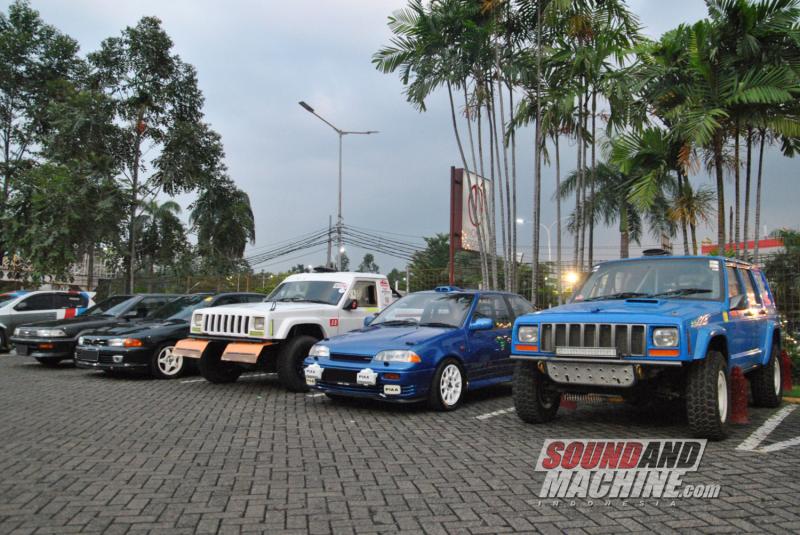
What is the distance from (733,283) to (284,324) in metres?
5.94

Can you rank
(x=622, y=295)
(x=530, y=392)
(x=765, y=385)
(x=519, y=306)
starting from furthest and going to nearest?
1. (x=519, y=306)
2. (x=765, y=385)
3. (x=622, y=295)
4. (x=530, y=392)

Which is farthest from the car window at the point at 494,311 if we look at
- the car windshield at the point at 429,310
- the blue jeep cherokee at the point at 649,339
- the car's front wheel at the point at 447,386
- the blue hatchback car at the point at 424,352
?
the blue jeep cherokee at the point at 649,339

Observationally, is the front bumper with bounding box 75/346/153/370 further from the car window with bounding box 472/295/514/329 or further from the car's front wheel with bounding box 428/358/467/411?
the car window with bounding box 472/295/514/329

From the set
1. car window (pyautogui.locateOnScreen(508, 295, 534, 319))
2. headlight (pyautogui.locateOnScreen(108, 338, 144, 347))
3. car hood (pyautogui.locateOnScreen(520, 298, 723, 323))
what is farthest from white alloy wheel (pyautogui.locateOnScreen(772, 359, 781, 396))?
headlight (pyautogui.locateOnScreen(108, 338, 144, 347))

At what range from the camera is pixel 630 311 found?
5.93m

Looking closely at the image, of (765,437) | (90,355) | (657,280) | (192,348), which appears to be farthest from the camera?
(90,355)

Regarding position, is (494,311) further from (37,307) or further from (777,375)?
(37,307)

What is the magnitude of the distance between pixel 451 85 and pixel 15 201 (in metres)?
18.1

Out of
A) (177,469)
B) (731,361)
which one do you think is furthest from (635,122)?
(177,469)

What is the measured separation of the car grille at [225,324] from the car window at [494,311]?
343 centimetres

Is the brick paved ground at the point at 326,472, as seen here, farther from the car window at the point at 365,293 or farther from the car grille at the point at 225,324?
the car window at the point at 365,293

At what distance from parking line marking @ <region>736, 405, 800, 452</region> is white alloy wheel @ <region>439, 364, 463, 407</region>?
10.5 feet

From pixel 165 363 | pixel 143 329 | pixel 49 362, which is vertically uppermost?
pixel 143 329

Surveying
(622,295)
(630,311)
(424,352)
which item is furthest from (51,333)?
(630,311)
